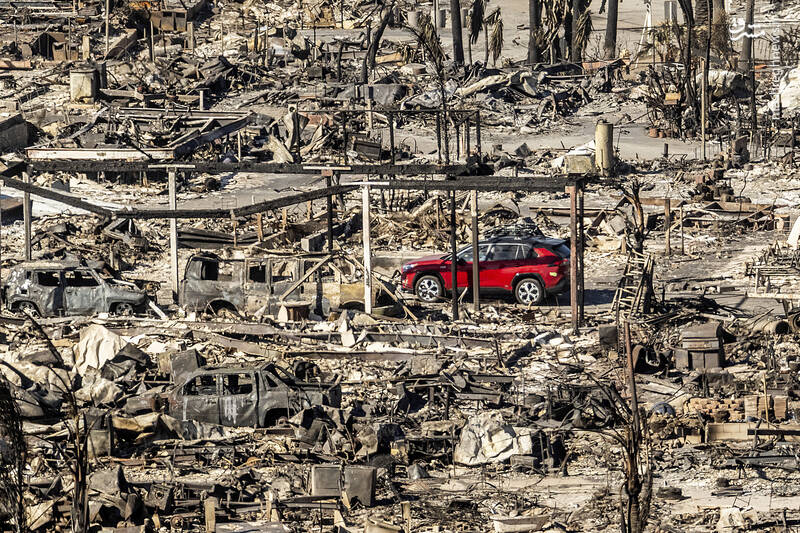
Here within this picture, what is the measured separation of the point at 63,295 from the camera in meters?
30.3

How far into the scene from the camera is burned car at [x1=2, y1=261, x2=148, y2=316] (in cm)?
3025

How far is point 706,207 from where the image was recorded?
39.7 m

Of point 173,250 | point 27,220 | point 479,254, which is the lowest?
point 479,254

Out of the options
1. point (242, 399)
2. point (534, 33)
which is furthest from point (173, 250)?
point (534, 33)

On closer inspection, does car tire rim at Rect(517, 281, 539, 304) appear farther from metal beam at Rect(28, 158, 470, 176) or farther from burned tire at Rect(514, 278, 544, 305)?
metal beam at Rect(28, 158, 470, 176)

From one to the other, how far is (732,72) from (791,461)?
117 feet

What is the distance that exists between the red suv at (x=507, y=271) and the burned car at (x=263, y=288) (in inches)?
52.5

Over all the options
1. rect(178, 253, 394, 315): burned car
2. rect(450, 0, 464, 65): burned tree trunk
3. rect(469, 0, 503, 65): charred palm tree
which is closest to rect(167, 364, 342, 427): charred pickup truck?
rect(178, 253, 394, 315): burned car

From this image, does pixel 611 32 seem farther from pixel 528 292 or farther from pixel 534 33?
pixel 528 292

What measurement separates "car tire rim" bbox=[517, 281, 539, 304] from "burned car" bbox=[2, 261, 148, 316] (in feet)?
23.7

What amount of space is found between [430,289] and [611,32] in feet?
109

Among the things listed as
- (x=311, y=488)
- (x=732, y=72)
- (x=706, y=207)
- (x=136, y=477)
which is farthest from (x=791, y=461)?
(x=732, y=72)

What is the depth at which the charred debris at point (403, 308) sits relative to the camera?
2056cm

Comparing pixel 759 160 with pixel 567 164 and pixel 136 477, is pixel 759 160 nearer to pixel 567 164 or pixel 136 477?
pixel 567 164
